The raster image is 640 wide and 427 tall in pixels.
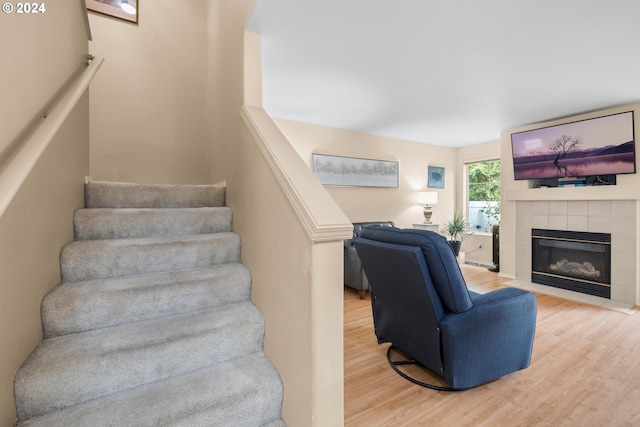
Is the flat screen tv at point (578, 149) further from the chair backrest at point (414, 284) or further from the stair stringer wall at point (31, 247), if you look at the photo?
the stair stringer wall at point (31, 247)

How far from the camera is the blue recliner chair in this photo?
1774 mm

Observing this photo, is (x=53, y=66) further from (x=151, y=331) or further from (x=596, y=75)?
(x=596, y=75)

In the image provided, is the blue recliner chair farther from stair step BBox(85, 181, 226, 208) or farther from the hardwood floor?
stair step BBox(85, 181, 226, 208)

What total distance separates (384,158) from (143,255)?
4432mm

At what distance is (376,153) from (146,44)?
3.62 meters

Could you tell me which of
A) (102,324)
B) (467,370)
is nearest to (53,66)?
(102,324)

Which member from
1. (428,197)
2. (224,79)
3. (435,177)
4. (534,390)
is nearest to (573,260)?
(428,197)

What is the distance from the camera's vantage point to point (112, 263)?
1530 mm

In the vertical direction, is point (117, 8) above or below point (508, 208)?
above

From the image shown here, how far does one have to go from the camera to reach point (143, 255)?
1.60 metres

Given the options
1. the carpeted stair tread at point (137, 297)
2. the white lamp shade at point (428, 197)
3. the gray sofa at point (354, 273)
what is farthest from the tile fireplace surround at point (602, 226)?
the carpeted stair tread at point (137, 297)

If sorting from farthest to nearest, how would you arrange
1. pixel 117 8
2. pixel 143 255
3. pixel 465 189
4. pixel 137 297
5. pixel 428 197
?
pixel 465 189
pixel 428 197
pixel 117 8
pixel 143 255
pixel 137 297

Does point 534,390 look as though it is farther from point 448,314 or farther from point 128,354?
point 128,354

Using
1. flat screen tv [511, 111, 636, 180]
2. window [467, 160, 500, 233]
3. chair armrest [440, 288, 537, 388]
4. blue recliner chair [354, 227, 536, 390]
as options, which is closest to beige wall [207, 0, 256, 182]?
blue recliner chair [354, 227, 536, 390]
